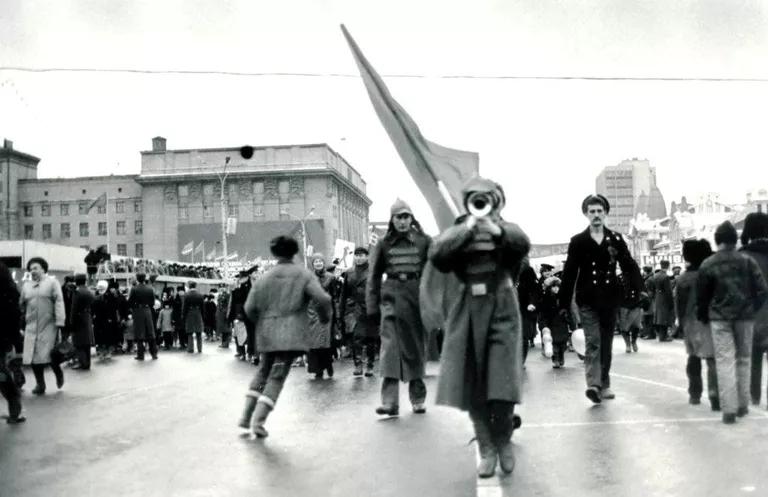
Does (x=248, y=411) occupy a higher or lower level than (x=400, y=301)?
lower

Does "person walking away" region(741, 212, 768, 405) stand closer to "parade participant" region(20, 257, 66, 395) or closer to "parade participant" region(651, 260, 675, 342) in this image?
"parade participant" region(20, 257, 66, 395)

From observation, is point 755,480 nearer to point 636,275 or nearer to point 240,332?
point 636,275

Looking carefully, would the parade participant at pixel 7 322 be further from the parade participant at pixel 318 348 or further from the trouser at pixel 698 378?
the trouser at pixel 698 378

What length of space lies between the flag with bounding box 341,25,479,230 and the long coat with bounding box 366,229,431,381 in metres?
0.72

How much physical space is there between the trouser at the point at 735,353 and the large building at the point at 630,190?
14302 cm

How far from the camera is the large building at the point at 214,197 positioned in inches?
3826

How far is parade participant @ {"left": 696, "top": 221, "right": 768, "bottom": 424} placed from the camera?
8.55 meters

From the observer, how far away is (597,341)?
980cm

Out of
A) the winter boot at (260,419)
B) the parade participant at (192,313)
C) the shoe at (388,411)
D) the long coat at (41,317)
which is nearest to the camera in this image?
the winter boot at (260,419)

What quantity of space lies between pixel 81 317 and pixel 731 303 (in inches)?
487

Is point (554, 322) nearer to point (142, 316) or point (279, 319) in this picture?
point (279, 319)

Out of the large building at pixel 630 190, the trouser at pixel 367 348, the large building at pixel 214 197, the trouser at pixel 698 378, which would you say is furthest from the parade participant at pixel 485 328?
the large building at pixel 630 190

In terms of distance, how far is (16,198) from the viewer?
359 feet

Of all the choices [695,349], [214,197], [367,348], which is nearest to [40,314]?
[367,348]
